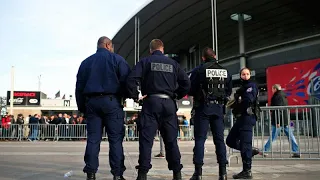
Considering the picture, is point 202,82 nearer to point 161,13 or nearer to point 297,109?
point 297,109

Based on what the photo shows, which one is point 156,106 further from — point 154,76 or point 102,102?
point 102,102

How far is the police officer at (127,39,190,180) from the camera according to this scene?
14.5 ft

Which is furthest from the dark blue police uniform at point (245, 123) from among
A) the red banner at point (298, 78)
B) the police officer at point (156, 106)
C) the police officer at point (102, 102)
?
the red banner at point (298, 78)

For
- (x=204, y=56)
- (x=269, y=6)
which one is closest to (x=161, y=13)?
(x=269, y=6)

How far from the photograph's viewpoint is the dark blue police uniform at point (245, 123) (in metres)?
5.32

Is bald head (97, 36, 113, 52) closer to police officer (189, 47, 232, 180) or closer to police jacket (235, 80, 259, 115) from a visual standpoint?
police officer (189, 47, 232, 180)

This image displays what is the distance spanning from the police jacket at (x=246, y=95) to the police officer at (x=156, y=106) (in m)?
1.41

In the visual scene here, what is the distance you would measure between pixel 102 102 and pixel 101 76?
358mm

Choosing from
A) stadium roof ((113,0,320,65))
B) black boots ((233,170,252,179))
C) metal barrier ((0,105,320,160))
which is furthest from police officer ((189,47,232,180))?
stadium roof ((113,0,320,65))

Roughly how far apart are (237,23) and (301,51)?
6.48m

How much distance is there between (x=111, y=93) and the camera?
15.0ft

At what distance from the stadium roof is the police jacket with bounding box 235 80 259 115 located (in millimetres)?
21488

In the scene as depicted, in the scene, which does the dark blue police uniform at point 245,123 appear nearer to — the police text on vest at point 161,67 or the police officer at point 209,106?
the police officer at point 209,106

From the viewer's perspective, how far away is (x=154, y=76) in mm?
4555
